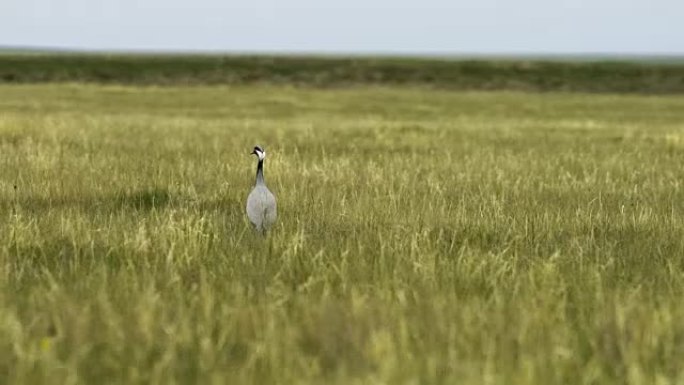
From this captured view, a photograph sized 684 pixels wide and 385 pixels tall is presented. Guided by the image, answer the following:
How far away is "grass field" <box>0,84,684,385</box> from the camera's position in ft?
14.3

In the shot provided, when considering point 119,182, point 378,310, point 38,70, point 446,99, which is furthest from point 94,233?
point 38,70

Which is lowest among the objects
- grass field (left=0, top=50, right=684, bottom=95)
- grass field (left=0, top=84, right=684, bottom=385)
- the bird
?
grass field (left=0, top=50, right=684, bottom=95)

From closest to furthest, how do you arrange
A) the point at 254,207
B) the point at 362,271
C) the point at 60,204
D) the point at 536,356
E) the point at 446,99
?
the point at 536,356 < the point at 362,271 < the point at 254,207 < the point at 60,204 < the point at 446,99

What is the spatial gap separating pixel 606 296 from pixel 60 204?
19.8 ft

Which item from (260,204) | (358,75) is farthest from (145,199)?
(358,75)

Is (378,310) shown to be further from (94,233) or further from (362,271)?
(94,233)

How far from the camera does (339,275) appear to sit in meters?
6.13

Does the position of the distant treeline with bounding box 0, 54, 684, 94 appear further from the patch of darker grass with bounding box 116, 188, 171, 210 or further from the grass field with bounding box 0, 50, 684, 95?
the patch of darker grass with bounding box 116, 188, 171, 210

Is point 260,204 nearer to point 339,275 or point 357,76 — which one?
point 339,275

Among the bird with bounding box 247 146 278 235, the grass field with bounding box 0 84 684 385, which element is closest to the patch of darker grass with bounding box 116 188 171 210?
the grass field with bounding box 0 84 684 385

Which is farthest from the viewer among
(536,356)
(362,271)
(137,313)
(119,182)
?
(119,182)

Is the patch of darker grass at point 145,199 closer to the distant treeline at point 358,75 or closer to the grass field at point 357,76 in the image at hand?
the grass field at point 357,76

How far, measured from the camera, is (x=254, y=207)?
24.2ft

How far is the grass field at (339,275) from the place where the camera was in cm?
436
